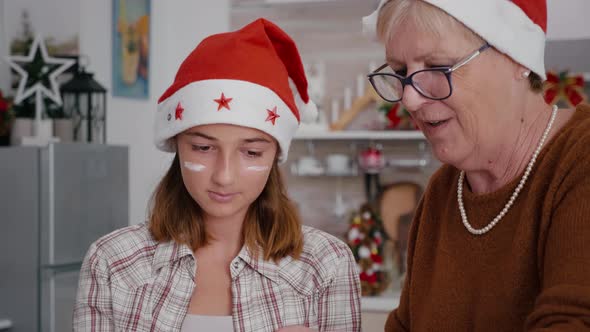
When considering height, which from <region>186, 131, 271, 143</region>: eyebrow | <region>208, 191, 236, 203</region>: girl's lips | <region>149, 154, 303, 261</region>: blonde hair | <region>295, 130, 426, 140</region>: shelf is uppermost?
<region>186, 131, 271, 143</region>: eyebrow

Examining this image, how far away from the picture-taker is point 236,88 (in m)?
1.52

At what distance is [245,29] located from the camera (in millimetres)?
1576

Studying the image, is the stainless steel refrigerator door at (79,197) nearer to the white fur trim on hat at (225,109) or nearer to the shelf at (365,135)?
the shelf at (365,135)

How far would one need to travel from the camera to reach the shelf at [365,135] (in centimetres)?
401

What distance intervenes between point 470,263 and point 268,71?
0.61 metres

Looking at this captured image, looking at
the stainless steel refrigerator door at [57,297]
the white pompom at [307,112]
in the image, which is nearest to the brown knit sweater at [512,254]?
the white pompom at [307,112]

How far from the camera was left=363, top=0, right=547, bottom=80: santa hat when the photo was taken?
106 cm

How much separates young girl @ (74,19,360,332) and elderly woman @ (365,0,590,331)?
0.39 m

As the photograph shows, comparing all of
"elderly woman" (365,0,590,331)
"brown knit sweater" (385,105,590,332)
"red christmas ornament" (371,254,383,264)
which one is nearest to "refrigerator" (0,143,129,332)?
"red christmas ornament" (371,254,383,264)

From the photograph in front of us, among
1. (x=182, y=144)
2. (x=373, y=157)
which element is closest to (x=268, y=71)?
(x=182, y=144)

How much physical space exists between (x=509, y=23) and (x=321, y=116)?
10.6 ft

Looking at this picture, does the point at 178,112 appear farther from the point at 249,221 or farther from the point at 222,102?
Answer: the point at 249,221

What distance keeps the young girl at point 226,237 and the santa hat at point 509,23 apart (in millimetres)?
443

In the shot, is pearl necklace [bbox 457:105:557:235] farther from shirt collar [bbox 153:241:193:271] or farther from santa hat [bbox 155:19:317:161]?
shirt collar [bbox 153:241:193:271]
